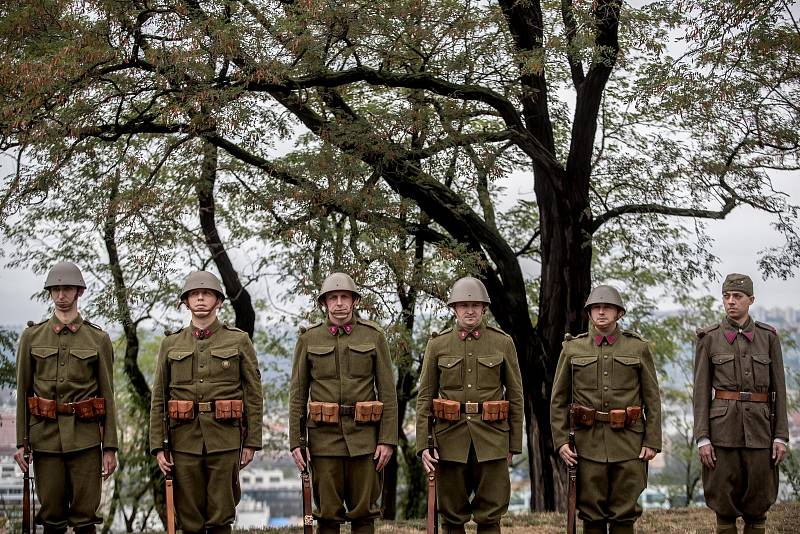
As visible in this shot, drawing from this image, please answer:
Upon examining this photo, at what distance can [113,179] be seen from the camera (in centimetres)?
1356

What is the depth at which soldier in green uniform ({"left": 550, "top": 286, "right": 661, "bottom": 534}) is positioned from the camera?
7227 millimetres

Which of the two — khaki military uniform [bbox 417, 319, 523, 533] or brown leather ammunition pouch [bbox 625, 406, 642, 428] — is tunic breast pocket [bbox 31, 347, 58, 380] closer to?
khaki military uniform [bbox 417, 319, 523, 533]

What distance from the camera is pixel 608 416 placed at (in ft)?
23.8

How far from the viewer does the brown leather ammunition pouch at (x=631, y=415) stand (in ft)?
23.8

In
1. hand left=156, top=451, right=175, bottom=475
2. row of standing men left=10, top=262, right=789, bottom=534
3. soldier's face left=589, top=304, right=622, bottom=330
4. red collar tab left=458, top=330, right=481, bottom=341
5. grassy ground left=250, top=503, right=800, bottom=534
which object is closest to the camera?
hand left=156, top=451, right=175, bottom=475

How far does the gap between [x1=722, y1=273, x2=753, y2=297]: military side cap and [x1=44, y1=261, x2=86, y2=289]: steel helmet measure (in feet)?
15.9

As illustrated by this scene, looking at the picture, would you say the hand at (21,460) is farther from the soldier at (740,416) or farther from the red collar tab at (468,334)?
the soldier at (740,416)

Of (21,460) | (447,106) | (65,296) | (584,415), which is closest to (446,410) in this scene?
(584,415)

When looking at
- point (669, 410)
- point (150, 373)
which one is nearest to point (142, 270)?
point (150, 373)

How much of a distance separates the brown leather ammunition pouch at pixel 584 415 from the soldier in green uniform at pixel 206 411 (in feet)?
7.56

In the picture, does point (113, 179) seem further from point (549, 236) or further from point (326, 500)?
point (326, 500)

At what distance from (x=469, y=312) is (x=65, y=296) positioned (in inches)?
117

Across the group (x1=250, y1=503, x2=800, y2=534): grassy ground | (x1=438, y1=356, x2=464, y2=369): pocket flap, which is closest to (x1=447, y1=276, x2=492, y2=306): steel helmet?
(x1=438, y1=356, x2=464, y2=369): pocket flap

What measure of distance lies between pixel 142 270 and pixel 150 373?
52.4ft
